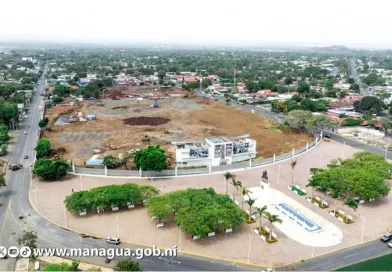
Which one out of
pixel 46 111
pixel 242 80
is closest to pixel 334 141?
pixel 46 111

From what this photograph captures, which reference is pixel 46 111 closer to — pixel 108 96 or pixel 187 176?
pixel 108 96

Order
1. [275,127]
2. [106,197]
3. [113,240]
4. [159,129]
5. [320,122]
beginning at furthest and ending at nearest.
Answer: [275,127] < [159,129] < [320,122] < [106,197] < [113,240]

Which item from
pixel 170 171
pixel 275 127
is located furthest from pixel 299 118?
pixel 170 171

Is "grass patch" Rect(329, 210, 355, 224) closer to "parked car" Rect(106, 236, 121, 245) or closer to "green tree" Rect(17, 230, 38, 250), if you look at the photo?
"parked car" Rect(106, 236, 121, 245)

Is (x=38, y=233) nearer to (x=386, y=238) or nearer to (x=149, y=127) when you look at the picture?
(x=386, y=238)

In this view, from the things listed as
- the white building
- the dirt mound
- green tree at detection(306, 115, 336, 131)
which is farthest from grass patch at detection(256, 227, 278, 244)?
the dirt mound

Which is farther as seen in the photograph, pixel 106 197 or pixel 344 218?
pixel 344 218
